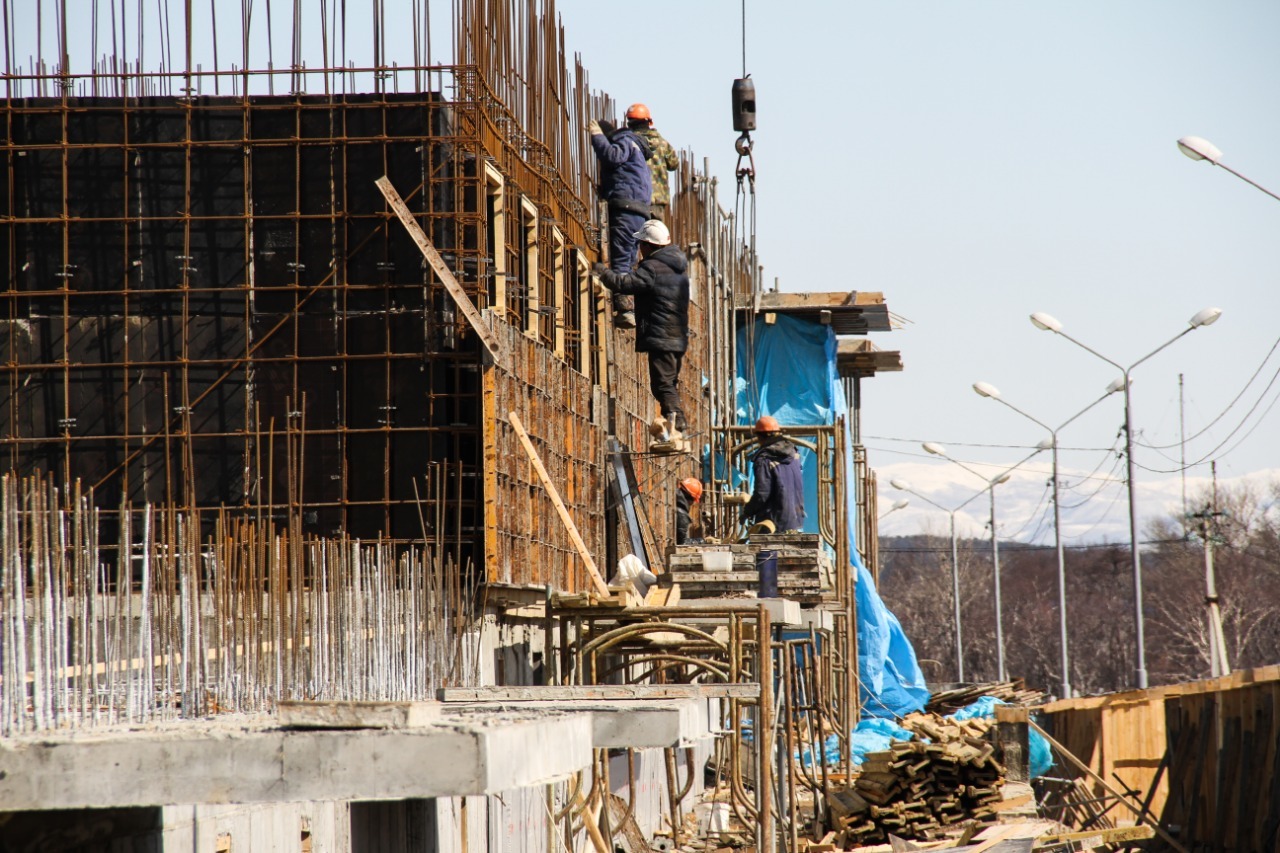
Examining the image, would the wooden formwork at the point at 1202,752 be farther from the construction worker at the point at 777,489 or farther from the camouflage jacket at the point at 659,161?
the camouflage jacket at the point at 659,161

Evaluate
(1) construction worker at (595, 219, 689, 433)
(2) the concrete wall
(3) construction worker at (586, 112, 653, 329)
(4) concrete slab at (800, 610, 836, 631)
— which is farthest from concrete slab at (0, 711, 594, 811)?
(4) concrete slab at (800, 610, 836, 631)

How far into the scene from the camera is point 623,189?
18.4m

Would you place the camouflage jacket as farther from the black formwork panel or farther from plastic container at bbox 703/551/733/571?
plastic container at bbox 703/551/733/571

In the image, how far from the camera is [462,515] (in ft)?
54.0

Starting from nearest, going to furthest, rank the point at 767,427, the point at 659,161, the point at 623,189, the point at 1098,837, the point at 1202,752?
the point at 623,189 < the point at 659,161 < the point at 767,427 < the point at 1098,837 < the point at 1202,752

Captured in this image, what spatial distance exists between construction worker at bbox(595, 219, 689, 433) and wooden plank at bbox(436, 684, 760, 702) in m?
6.80

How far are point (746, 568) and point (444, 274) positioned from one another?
4457 mm

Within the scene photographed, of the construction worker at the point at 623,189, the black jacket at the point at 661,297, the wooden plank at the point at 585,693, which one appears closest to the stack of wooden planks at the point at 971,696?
the black jacket at the point at 661,297

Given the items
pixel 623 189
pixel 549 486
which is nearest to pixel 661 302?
pixel 623 189

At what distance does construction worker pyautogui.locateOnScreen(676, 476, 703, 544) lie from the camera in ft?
75.5

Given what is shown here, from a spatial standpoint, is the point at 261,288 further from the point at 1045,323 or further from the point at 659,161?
the point at 1045,323

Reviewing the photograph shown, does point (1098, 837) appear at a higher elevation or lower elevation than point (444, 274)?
lower

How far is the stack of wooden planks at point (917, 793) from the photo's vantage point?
2195 centimetres

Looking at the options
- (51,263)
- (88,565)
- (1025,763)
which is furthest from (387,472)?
(1025,763)
